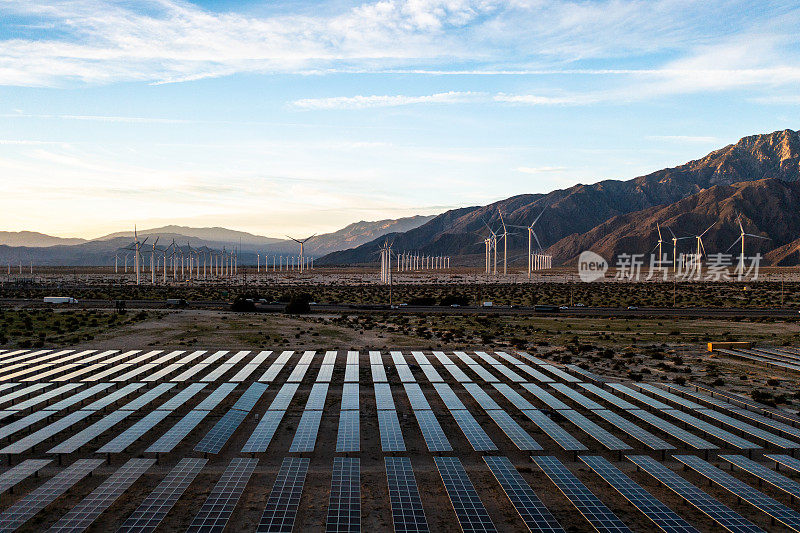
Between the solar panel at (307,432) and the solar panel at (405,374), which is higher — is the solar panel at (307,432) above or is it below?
above

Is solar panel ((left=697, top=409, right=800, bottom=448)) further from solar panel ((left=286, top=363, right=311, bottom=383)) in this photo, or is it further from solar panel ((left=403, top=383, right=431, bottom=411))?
solar panel ((left=286, top=363, right=311, bottom=383))

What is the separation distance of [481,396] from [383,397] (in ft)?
20.4

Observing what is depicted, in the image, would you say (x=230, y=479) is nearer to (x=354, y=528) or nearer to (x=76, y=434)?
(x=354, y=528)

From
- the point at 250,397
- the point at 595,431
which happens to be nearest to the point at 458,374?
the point at 595,431

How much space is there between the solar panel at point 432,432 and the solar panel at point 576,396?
9606 mm

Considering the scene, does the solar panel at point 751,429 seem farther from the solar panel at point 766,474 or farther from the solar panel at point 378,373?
the solar panel at point 378,373

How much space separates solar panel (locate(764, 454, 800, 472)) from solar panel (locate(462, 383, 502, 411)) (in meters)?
13.4

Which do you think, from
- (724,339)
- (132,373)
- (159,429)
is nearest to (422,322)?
(724,339)

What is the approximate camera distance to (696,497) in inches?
822

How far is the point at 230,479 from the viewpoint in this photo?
72.4ft

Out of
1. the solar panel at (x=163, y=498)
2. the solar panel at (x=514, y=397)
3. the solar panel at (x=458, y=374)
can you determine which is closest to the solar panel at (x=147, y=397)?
the solar panel at (x=163, y=498)

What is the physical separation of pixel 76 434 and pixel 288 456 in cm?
1035

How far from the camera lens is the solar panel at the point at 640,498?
19.0 meters

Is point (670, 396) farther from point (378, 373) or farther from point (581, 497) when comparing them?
point (378, 373)
